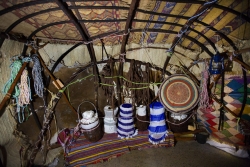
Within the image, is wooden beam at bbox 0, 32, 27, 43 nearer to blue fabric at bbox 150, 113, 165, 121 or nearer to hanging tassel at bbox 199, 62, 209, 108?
blue fabric at bbox 150, 113, 165, 121

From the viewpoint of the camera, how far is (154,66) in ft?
10.0

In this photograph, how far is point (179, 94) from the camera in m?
2.69

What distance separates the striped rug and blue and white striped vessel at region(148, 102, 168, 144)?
16 cm

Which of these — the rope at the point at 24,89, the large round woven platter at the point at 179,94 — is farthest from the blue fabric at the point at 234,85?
the rope at the point at 24,89

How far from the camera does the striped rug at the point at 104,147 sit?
2.68 m

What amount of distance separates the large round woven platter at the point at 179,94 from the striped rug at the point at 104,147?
35.7 inches

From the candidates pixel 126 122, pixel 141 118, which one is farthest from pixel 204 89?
pixel 126 122

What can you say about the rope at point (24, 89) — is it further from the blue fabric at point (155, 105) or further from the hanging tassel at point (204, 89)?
the hanging tassel at point (204, 89)

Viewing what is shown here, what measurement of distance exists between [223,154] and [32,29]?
482cm

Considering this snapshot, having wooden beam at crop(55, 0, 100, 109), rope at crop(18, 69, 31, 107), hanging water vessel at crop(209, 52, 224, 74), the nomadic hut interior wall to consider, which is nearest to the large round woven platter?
the nomadic hut interior wall

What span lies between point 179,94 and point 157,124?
89cm

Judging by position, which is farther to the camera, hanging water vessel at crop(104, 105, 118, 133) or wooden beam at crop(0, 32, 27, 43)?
hanging water vessel at crop(104, 105, 118, 133)

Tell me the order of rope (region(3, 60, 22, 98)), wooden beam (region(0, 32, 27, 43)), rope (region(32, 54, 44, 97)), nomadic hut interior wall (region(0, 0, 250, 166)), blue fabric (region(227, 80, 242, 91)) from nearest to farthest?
nomadic hut interior wall (region(0, 0, 250, 166))
wooden beam (region(0, 32, 27, 43))
rope (region(3, 60, 22, 98))
rope (region(32, 54, 44, 97))
blue fabric (region(227, 80, 242, 91))

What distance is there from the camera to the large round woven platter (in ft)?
8.71
